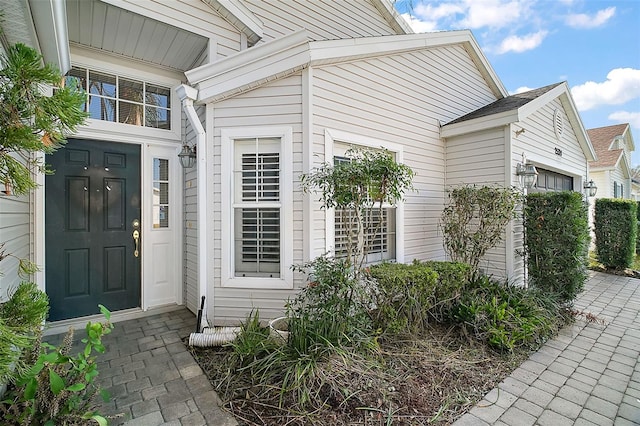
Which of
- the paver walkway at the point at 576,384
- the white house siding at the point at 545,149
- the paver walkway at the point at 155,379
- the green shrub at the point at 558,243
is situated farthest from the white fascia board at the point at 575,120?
the paver walkway at the point at 155,379

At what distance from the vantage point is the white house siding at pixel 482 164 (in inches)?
191

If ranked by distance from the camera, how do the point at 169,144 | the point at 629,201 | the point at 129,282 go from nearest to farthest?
the point at 129,282, the point at 169,144, the point at 629,201

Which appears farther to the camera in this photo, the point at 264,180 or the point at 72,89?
the point at 264,180

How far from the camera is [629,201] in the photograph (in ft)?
23.1

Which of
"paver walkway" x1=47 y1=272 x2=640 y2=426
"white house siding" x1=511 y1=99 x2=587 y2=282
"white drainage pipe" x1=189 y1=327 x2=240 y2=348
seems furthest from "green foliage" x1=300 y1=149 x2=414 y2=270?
"white house siding" x1=511 y1=99 x2=587 y2=282

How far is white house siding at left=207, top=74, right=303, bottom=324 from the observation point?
3521 mm

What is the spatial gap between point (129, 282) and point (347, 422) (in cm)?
333

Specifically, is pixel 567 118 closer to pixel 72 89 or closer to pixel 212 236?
pixel 212 236

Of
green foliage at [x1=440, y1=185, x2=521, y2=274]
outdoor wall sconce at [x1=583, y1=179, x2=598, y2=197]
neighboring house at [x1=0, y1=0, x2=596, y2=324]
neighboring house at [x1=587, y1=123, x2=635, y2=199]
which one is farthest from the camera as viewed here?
neighboring house at [x1=587, y1=123, x2=635, y2=199]

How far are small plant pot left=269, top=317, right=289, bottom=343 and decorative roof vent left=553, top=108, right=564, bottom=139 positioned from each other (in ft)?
21.6

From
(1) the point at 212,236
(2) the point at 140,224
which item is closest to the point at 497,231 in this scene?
(1) the point at 212,236

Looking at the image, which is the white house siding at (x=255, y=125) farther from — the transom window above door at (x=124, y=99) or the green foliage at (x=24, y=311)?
the green foliage at (x=24, y=311)

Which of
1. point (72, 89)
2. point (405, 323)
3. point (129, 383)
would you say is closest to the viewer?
point (72, 89)

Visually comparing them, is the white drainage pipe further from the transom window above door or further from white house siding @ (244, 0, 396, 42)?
white house siding @ (244, 0, 396, 42)
